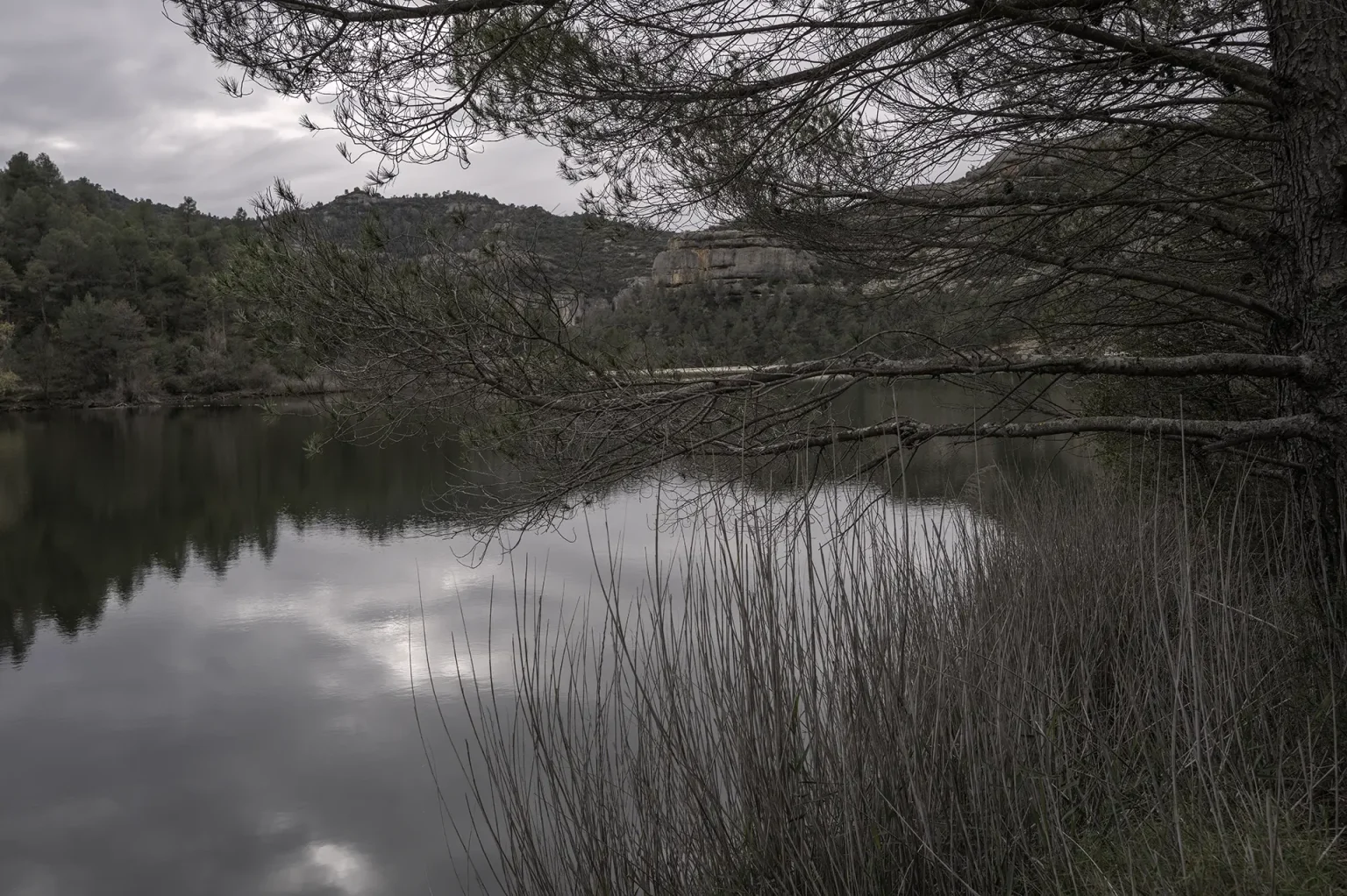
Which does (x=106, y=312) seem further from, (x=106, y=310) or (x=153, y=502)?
(x=153, y=502)

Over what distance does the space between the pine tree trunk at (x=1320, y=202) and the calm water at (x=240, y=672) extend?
1659 mm

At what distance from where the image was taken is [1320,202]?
3.38 metres

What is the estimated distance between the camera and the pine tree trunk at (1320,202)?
10.8ft

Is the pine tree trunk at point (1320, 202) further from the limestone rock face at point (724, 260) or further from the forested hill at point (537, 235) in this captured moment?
the forested hill at point (537, 235)

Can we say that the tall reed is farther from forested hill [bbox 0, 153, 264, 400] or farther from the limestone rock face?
forested hill [bbox 0, 153, 264, 400]

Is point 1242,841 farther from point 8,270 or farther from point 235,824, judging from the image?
point 8,270

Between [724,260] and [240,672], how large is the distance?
23.4ft

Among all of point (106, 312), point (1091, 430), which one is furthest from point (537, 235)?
point (106, 312)

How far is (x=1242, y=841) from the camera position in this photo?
202cm

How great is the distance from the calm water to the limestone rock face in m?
1.27

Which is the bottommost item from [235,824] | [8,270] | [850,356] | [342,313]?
[235,824]

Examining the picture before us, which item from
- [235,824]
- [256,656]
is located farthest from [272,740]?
[256,656]

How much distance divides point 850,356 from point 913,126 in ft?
3.31

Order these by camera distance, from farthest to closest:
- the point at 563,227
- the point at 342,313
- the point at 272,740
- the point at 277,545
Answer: the point at 277,545 → the point at 272,740 → the point at 563,227 → the point at 342,313
